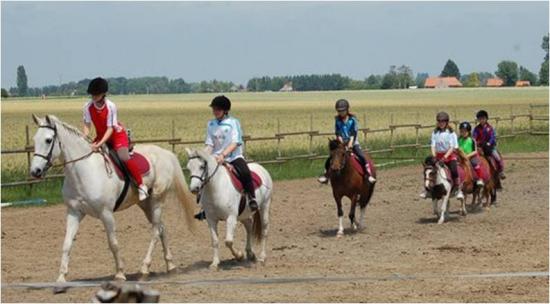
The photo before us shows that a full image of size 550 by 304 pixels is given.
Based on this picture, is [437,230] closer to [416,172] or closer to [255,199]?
[255,199]

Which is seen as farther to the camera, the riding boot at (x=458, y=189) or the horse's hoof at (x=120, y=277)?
the riding boot at (x=458, y=189)

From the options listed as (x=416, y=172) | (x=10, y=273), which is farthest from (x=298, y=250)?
(x=416, y=172)

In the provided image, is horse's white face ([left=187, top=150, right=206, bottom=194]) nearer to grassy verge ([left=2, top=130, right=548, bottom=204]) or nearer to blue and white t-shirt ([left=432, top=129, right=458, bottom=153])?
blue and white t-shirt ([left=432, top=129, right=458, bottom=153])

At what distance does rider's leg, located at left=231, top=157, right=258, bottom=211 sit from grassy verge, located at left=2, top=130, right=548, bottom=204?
8.58 meters

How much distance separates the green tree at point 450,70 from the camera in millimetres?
179875

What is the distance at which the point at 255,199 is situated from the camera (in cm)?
1134

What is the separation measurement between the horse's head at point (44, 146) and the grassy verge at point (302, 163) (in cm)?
923

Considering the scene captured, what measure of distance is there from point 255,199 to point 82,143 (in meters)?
2.33

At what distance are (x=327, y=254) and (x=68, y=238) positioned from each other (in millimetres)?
3811

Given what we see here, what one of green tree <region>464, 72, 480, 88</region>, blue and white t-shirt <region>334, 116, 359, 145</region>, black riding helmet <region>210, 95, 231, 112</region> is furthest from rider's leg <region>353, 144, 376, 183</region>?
green tree <region>464, 72, 480, 88</region>

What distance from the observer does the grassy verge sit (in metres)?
19.5

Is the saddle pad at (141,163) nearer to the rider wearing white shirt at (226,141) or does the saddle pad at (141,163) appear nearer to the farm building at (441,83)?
the rider wearing white shirt at (226,141)

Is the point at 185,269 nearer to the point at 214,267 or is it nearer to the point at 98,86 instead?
the point at 214,267

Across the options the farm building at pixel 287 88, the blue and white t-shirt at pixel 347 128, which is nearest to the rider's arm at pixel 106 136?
the blue and white t-shirt at pixel 347 128
